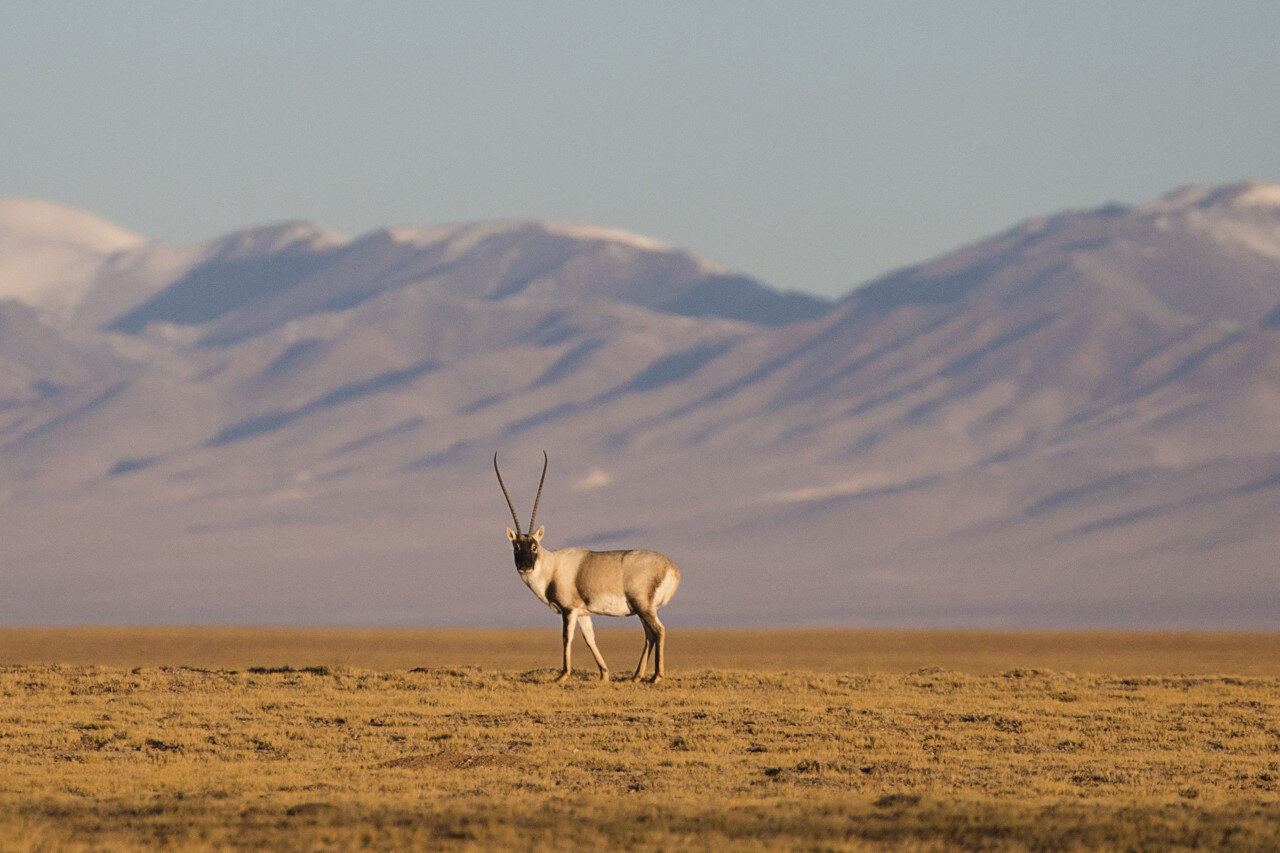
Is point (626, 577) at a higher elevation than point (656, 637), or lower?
higher

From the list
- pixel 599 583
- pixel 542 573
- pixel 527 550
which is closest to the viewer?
pixel 527 550

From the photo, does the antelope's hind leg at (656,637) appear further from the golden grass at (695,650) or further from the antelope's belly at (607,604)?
the golden grass at (695,650)

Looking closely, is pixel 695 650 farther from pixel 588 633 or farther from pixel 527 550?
pixel 527 550

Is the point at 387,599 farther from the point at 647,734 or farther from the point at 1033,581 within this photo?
the point at 647,734

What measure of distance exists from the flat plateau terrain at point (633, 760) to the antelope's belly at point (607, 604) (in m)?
1.03

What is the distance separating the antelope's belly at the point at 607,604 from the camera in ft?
104

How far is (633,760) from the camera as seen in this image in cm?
2519

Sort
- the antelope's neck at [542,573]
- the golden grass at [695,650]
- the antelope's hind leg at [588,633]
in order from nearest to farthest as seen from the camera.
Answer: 1. the antelope's neck at [542,573]
2. the antelope's hind leg at [588,633]
3. the golden grass at [695,650]

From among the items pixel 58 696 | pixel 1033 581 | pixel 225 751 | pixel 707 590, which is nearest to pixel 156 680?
pixel 58 696

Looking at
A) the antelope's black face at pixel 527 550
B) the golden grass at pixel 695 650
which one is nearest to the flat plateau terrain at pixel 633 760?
the antelope's black face at pixel 527 550

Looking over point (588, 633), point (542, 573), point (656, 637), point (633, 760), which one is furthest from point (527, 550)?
point (633, 760)

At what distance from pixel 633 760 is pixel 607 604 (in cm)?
677

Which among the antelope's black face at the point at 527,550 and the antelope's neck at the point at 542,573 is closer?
the antelope's black face at the point at 527,550

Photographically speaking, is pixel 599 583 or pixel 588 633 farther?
pixel 588 633
